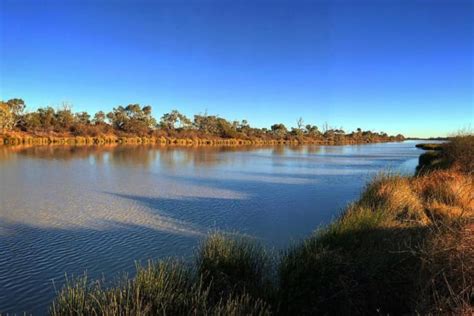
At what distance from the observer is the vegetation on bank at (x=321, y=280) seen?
4051 mm

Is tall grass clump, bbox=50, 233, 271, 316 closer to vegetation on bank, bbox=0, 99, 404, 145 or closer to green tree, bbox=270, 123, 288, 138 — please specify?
vegetation on bank, bbox=0, 99, 404, 145

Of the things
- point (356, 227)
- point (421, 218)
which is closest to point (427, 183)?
point (421, 218)

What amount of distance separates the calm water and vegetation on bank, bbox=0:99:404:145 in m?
35.4

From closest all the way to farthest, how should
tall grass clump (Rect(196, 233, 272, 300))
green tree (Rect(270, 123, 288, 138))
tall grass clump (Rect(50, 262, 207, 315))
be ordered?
tall grass clump (Rect(50, 262, 207, 315)) → tall grass clump (Rect(196, 233, 272, 300)) → green tree (Rect(270, 123, 288, 138))

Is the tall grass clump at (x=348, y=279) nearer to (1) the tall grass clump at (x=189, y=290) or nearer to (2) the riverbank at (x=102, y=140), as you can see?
(1) the tall grass clump at (x=189, y=290)

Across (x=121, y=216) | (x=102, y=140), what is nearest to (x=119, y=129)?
(x=102, y=140)

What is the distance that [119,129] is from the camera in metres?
74.6

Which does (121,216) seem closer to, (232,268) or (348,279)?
(232,268)

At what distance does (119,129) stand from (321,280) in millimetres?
73839

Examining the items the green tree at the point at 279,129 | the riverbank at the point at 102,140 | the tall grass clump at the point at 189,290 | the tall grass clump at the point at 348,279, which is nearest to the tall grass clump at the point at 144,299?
the tall grass clump at the point at 189,290

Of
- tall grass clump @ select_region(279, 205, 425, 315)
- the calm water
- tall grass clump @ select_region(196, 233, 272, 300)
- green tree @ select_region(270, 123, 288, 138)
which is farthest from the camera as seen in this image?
green tree @ select_region(270, 123, 288, 138)

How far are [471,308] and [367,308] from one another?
62.6 inches

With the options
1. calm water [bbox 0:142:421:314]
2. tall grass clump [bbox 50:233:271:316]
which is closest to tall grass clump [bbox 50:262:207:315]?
tall grass clump [bbox 50:233:271:316]

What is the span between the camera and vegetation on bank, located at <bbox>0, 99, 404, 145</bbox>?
55.0 meters
